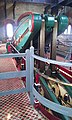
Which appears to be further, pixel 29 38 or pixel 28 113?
pixel 29 38

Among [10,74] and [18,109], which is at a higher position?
[10,74]

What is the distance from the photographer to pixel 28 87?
2.02 m

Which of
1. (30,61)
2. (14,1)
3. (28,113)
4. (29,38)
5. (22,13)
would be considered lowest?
(28,113)

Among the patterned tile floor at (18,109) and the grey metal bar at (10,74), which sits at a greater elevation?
the grey metal bar at (10,74)

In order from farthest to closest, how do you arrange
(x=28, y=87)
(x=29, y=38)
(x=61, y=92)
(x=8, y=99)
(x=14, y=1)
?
1. (x=14, y=1)
2. (x=29, y=38)
3. (x=61, y=92)
4. (x=8, y=99)
5. (x=28, y=87)

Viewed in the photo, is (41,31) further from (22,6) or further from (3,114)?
(22,6)

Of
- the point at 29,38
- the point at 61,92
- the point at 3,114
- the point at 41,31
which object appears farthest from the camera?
the point at 29,38

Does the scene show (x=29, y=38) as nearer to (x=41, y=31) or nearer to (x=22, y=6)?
(x=41, y=31)

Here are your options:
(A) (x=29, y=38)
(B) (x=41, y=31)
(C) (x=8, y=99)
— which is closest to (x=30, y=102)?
(C) (x=8, y=99)

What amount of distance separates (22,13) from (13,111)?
12.3 m

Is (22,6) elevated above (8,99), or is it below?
above

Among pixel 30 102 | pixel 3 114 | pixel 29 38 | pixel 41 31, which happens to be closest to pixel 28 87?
pixel 30 102

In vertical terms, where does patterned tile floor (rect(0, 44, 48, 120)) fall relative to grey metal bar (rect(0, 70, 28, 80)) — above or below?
below

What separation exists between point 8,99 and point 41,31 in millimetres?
1578
